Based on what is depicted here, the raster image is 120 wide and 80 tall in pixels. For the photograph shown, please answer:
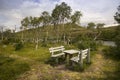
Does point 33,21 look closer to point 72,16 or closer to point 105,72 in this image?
point 72,16

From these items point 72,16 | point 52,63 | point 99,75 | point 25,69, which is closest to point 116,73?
point 99,75

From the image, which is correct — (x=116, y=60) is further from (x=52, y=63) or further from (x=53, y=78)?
(x=53, y=78)

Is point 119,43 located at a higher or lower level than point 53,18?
lower

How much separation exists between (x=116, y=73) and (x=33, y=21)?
36107mm

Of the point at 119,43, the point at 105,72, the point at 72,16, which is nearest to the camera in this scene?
the point at 105,72

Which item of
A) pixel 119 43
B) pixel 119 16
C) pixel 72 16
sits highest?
pixel 72 16

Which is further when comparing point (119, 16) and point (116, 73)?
point (119, 16)

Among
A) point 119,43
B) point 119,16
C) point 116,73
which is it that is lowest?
point 116,73

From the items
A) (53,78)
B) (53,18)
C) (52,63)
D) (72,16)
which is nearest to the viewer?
(53,78)

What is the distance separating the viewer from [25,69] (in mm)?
9711

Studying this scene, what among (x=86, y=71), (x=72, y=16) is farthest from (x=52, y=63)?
(x=72, y=16)

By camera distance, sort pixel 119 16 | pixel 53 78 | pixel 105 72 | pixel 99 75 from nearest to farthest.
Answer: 1. pixel 53 78
2. pixel 99 75
3. pixel 105 72
4. pixel 119 16

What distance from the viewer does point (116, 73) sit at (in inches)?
360

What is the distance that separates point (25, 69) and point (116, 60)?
723cm
